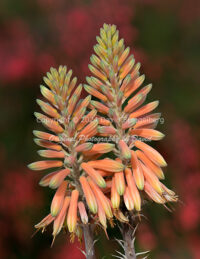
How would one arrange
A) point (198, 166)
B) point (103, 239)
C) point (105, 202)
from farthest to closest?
1. point (198, 166)
2. point (103, 239)
3. point (105, 202)

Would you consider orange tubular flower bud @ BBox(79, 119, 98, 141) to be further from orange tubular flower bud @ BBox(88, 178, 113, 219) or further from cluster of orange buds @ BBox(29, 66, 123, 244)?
orange tubular flower bud @ BBox(88, 178, 113, 219)

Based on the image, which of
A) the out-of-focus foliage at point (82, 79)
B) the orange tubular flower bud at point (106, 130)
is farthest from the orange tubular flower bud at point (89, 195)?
the out-of-focus foliage at point (82, 79)

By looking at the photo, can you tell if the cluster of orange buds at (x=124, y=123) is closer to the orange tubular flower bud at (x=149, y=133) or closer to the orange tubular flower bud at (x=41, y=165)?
the orange tubular flower bud at (x=149, y=133)

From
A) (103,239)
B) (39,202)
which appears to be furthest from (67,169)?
(39,202)

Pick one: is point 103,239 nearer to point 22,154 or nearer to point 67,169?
point 22,154

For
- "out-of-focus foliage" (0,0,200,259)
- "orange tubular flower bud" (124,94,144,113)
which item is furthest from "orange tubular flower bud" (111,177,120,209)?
"out-of-focus foliage" (0,0,200,259)

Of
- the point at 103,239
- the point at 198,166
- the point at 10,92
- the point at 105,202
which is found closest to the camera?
the point at 105,202

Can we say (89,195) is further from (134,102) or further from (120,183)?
(134,102)
